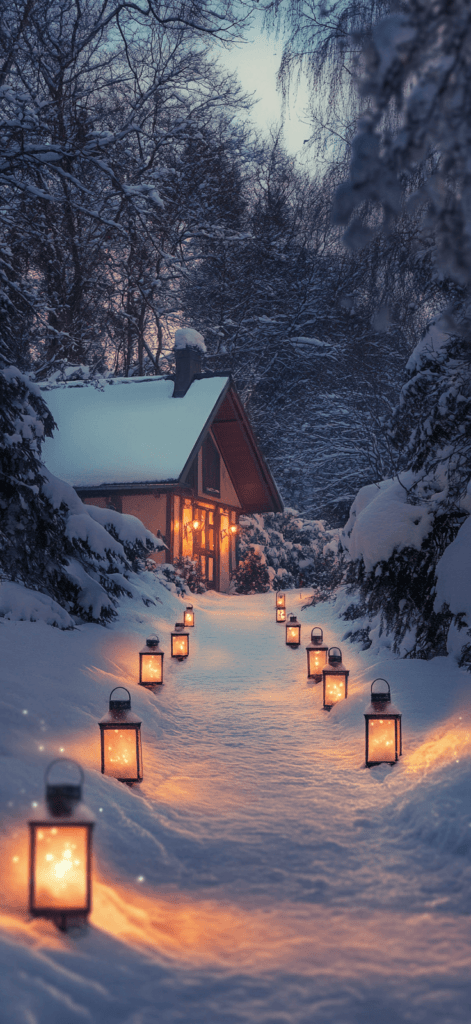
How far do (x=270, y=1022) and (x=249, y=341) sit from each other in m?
30.3

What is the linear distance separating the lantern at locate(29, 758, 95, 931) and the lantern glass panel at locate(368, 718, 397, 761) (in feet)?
Result: 10.7

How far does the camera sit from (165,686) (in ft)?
31.3

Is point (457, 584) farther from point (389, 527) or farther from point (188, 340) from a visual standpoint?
point (188, 340)

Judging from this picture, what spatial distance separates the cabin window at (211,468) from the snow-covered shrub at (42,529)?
540 inches

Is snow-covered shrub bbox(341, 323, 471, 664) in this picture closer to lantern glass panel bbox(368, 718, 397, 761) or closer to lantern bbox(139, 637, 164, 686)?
lantern glass panel bbox(368, 718, 397, 761)

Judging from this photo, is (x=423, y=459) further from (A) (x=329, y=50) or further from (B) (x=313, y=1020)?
(B) (x=313, y=1020)

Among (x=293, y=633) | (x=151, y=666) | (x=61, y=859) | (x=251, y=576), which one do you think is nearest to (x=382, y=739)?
(x=61, y=859)

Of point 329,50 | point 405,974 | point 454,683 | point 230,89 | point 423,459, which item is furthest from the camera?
point 230,89

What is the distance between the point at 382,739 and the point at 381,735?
0.03 meters

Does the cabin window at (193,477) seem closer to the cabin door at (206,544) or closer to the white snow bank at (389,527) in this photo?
the cabin door at (206,544)

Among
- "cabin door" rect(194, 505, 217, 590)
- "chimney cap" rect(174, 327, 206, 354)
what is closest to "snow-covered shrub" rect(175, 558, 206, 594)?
"cabin door" rect(194, 505, 217, 590)

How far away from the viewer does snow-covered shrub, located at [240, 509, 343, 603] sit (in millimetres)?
26703

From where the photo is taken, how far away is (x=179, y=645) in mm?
11453

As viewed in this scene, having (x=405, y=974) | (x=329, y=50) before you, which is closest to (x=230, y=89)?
(x=329, y=50)
